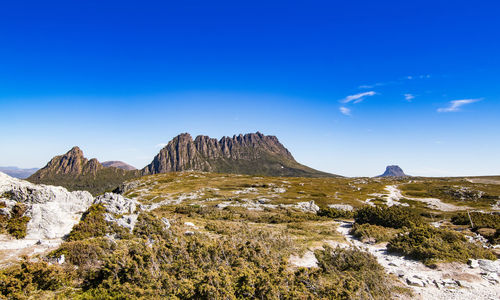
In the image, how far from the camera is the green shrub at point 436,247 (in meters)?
16.0

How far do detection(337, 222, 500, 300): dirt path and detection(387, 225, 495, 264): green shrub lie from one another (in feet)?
2.55

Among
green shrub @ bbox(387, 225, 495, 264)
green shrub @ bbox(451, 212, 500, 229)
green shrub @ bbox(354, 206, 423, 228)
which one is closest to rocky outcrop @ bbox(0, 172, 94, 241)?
green shrub @ bbox(387, 225, 495, 264)

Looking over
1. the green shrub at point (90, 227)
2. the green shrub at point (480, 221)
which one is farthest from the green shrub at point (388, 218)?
the green shrub at point (90, 227)

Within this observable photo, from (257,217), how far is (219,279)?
2530 cm

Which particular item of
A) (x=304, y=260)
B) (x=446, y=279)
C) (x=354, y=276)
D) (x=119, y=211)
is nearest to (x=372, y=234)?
(x=446, y=279)

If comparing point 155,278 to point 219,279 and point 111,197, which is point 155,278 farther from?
point 111,197

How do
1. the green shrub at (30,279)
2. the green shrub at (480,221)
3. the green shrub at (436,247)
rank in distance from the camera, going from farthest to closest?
1. the green shrub at (480,221)
2. the green shrub at (436,247)
3. the green shrub at (30,279)

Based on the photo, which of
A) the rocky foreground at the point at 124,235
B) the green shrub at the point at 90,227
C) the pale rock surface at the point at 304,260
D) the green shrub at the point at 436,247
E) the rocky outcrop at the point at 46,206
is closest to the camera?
the rocky foreground at the point at 124,235

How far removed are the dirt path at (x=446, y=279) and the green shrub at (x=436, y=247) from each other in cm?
78

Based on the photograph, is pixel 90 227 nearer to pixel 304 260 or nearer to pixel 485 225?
pixel 304 260

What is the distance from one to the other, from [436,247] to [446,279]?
4.76 m

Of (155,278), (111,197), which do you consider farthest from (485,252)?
(111,197)

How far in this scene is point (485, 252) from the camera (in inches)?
656

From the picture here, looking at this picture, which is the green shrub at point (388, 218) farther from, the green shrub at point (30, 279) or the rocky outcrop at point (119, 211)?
the green shrub at point (30, 279)
